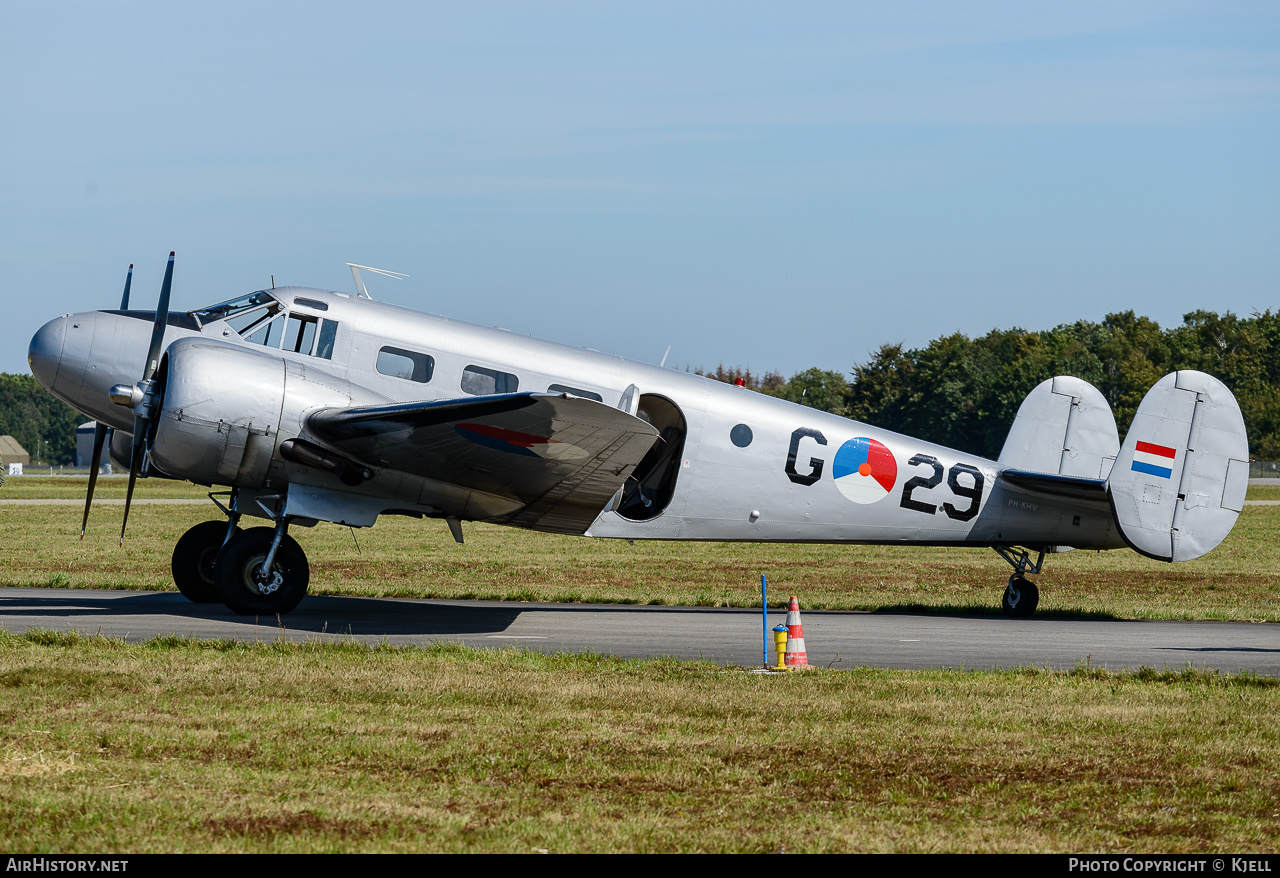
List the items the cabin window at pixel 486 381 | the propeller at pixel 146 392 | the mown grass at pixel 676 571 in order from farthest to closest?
the mown grass at pixel 676 571
the cabin window at pixel 486 381
the propeller at pixel 146 392

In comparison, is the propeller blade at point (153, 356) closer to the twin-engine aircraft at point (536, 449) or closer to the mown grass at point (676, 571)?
the twin-engine aircraft at point (536, 449)

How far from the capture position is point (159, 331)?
538 inches

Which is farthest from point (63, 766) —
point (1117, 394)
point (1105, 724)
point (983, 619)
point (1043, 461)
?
point (1117, 394)

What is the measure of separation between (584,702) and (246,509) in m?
6.60

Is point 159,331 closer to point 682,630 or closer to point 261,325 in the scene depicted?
point 261,325

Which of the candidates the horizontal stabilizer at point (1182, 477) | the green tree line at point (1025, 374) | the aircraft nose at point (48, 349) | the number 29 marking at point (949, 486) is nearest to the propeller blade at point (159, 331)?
the aircraft nose at point (48, 349)

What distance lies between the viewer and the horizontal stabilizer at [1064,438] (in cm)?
1695

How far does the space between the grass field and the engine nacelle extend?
2.45 metres

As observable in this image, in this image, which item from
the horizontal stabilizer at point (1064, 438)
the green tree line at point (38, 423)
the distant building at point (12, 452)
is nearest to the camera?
the horizontal stabilizer at point (1064, 438)

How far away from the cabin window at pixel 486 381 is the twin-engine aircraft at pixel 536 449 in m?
0.02

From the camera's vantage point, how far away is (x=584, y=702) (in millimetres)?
9070

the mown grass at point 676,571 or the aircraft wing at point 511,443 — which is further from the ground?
the aircraft wing at point 511,443

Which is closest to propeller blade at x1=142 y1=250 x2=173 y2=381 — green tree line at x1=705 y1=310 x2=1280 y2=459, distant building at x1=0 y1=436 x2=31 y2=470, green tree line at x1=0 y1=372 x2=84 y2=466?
green tree line at x1=705 y1=310 x2=1280 y2=459
